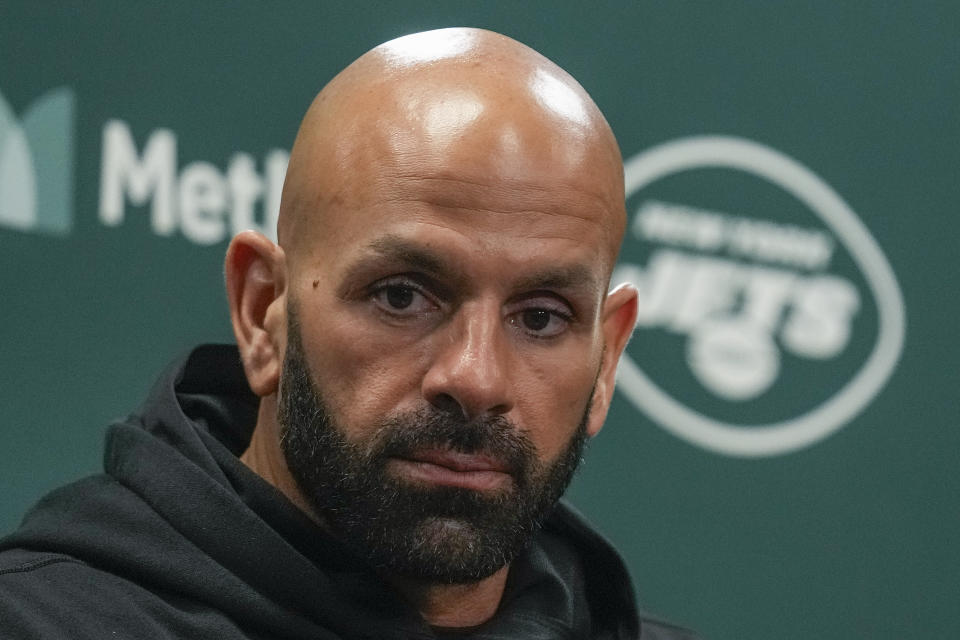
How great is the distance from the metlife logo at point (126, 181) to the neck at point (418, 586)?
68 centimetres

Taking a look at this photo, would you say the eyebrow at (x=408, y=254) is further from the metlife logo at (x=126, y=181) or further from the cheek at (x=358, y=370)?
the metlife logo at (x=126, y=181)

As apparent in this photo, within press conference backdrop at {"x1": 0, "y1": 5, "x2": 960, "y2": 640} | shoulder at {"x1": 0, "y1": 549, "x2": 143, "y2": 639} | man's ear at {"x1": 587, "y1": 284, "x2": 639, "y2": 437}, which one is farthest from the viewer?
press conference backdrop at {"x1": 0, "y1": 5, "x2": 960, "y2": 640}

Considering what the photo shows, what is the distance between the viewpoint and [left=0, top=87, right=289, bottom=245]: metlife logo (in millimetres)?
1836

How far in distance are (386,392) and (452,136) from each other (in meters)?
0.23

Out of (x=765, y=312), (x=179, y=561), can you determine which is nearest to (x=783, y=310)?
(x=765, y=312)

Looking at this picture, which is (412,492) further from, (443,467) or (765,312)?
(765,312)

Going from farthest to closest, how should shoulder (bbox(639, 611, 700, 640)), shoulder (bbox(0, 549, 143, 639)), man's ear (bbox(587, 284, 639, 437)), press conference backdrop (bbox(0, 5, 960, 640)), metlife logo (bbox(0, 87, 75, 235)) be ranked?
press conference backdrop (bbox(0, 5, 960, 640)) < metlife logo (bbox(0, 87, 75, 235)) < shoulder (bbox(639, 611, 700, 640)) < man's ear (bbox(587, 284, 639, 437)) < shoulder (bbox(0, 549, 143, 639))

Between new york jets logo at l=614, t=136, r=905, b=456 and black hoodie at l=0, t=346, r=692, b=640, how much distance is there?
2.79 feet

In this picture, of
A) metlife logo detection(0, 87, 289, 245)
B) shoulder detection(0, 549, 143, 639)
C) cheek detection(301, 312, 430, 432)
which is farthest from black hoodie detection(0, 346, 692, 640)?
metlife logo detection(0, 87, 289, 245)

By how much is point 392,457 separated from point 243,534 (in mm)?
150

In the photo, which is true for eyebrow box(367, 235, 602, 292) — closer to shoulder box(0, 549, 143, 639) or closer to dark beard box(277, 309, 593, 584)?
dark beard box(277, 309, 593, 584)

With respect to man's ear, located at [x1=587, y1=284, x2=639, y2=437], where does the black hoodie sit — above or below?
below

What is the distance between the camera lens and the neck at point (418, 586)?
1190 mm

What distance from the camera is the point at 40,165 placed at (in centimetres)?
184
